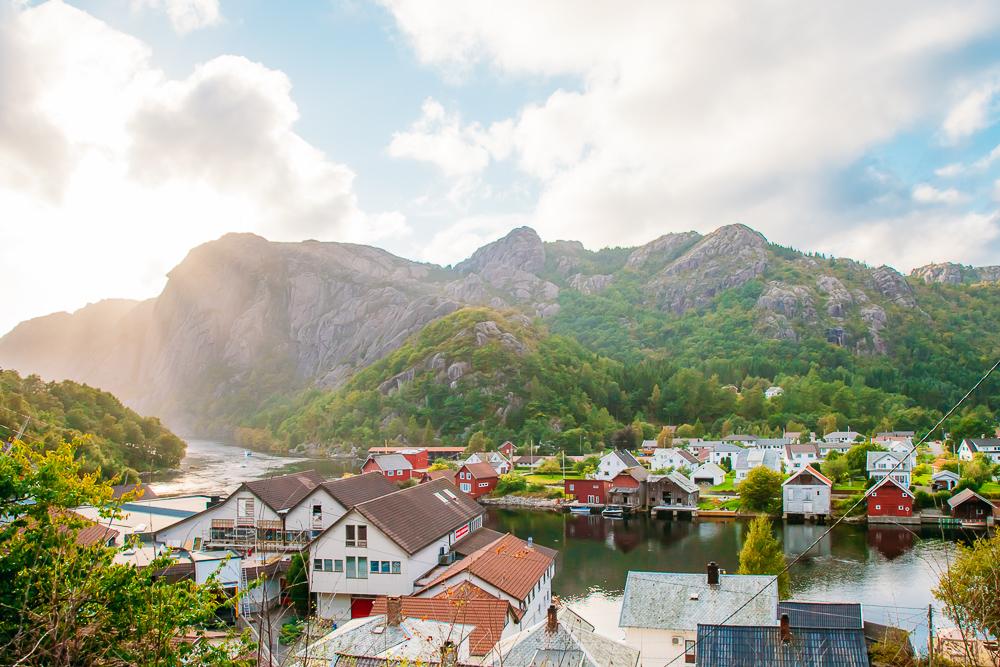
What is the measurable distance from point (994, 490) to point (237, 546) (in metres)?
50.4

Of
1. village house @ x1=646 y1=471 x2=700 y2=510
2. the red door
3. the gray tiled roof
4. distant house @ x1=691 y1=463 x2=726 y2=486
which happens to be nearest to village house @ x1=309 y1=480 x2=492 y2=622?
the red door

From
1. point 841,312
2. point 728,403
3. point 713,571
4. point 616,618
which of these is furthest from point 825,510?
point 841,312

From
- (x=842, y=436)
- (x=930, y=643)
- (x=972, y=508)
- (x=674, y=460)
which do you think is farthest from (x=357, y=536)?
(x=842, y=436)

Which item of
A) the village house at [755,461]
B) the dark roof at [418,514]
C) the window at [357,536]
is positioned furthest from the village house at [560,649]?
the village house at [755,461]

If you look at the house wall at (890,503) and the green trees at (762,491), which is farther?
the green trees at (762,491)

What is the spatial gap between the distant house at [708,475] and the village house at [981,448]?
71.5 ft

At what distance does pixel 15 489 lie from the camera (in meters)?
6.66

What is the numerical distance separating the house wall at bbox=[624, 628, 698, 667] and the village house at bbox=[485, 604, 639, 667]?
9.20ft

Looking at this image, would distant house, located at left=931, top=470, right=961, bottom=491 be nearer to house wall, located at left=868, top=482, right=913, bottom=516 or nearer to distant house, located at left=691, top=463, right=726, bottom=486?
house wall, located at left=868, top=482, right=913, bottom=516

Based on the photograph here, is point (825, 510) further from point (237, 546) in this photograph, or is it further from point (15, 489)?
point (15, 489)

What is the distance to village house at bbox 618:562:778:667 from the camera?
16125mm

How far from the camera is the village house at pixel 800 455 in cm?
6562

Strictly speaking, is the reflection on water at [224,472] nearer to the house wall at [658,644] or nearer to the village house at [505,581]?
the village house at [505,581]

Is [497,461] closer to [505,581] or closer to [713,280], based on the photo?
[505,581]
